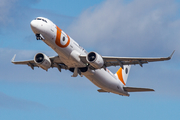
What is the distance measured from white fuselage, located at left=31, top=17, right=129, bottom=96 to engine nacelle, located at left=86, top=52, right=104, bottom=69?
1565 mm

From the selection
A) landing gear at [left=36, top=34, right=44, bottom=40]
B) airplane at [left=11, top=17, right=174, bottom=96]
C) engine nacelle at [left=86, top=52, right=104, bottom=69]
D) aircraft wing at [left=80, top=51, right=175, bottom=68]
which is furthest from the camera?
aircraft wing at [left=80, top=51, right=175, bottom=68]

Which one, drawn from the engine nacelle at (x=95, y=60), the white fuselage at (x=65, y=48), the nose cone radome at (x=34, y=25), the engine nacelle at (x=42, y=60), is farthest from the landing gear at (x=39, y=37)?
the engine nacelle at (x=95, y=60)

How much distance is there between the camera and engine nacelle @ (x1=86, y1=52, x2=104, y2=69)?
43.8m

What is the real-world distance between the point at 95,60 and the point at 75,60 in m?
2.75

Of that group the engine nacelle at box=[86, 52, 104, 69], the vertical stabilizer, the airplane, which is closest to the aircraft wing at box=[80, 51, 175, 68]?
the airplane

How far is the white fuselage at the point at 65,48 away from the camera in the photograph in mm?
40969

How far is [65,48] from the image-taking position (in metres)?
43.0

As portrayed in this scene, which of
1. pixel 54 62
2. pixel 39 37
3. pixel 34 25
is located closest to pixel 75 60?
pixel 54 62

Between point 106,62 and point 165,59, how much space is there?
8.70m

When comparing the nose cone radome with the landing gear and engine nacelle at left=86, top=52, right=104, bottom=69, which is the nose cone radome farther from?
engine nacelle at left=86, top=52, right=104, bottom=69

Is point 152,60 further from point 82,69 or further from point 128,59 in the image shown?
point 82,69

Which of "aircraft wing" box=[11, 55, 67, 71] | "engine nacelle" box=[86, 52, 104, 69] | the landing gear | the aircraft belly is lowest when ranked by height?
the aircraft belly

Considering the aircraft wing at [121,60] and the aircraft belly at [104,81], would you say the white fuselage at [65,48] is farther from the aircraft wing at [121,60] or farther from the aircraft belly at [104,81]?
the aircraft wing at [121,60]

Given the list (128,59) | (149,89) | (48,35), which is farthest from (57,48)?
(149,89)
